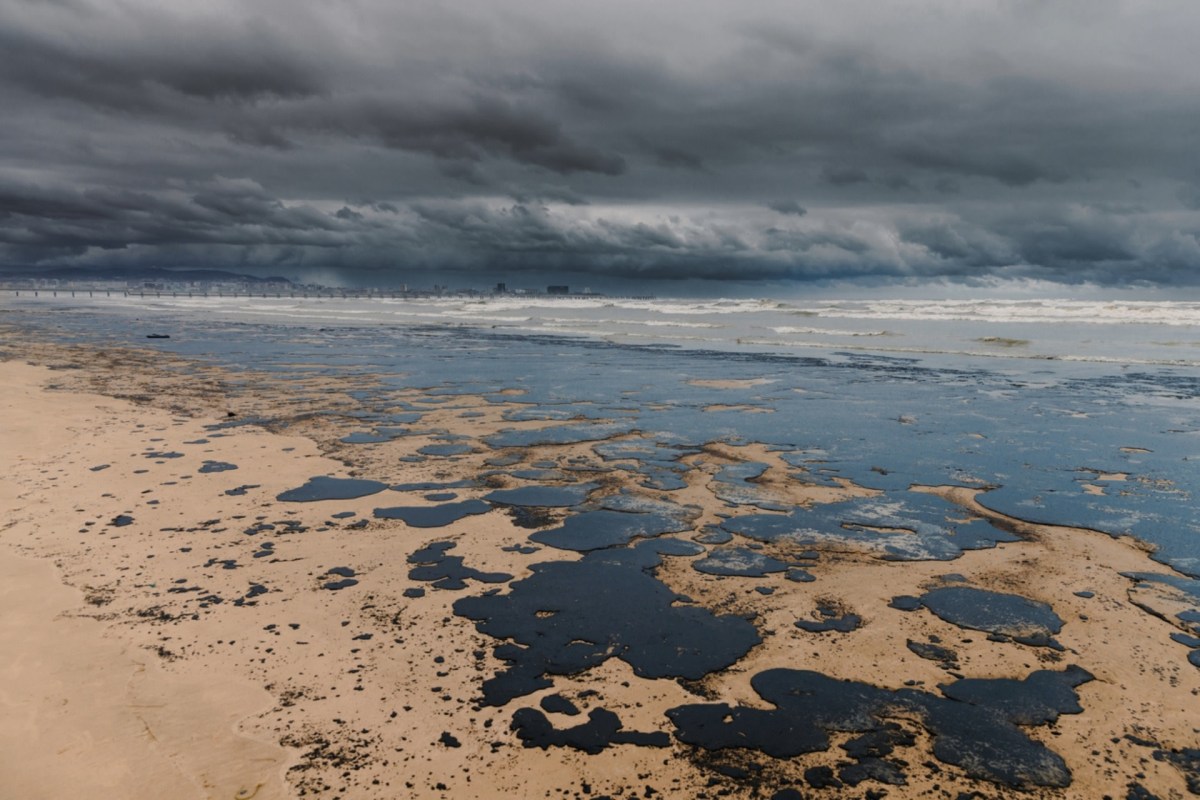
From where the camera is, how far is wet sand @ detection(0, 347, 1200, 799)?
2.67 meters

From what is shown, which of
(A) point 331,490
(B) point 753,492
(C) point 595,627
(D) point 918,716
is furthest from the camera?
(B) point 753,492

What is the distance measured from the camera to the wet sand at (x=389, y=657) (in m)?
2.67

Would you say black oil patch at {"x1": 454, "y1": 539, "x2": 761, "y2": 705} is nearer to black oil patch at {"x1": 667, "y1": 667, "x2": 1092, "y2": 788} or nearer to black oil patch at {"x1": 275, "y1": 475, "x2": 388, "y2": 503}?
black oil patch at {"x1": 667, "y1": 667, "x2": 1092, "y2": 788}

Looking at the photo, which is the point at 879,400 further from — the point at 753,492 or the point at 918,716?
the point at 918,716

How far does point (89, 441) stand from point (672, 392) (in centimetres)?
886

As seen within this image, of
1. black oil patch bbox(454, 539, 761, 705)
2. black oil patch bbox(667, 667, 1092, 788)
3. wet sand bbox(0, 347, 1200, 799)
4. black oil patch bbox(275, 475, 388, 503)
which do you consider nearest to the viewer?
wet sand bbox(0, 347, 1200, 799)

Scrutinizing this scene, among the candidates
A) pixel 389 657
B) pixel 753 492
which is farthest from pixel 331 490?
pixel 753 492

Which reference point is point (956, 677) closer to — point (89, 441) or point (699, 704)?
point (699, 704)

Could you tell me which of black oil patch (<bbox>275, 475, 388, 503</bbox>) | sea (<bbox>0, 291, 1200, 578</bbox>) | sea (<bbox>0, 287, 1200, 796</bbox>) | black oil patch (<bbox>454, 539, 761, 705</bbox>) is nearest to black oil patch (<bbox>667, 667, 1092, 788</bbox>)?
sea (<bbox>0, 287, 1200, 796</bbox>)

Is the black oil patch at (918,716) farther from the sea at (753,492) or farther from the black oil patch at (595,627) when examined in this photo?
the black oil patch at (595,627)

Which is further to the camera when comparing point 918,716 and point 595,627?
point 595,627

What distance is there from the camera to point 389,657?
348 centimetres

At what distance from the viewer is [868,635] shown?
12.6 feet

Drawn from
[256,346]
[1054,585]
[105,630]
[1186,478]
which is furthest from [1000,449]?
[256,346]
